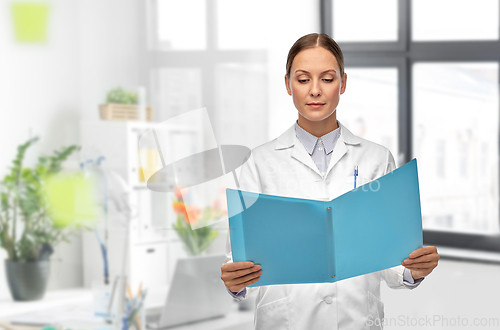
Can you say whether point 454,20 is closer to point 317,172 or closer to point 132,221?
point 132,221

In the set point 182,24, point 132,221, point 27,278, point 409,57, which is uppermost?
point 182,24

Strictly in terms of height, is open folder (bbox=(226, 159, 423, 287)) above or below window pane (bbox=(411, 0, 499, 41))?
below

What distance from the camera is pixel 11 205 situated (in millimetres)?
1886

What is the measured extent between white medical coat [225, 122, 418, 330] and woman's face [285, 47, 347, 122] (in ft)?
0.28

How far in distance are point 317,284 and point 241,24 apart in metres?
2.05

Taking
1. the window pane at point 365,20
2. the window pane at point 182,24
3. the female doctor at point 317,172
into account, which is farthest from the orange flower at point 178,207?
the window pane at point 365,20

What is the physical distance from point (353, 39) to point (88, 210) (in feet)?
6.73

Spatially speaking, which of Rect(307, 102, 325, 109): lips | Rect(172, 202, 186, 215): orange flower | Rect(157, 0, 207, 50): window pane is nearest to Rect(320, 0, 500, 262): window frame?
Rect(157, 0, 207, 50): window pane

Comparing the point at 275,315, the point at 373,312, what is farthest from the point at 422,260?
the point at 275,315

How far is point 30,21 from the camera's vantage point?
194 cm

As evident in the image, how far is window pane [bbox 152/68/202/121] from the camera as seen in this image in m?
2.34

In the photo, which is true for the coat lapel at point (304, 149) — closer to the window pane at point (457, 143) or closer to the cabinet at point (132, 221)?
the cabinet at point (132, 221)

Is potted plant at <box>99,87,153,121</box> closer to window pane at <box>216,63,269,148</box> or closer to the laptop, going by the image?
window pane at <box>216,63,269,148</box>

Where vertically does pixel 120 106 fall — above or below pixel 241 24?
below
